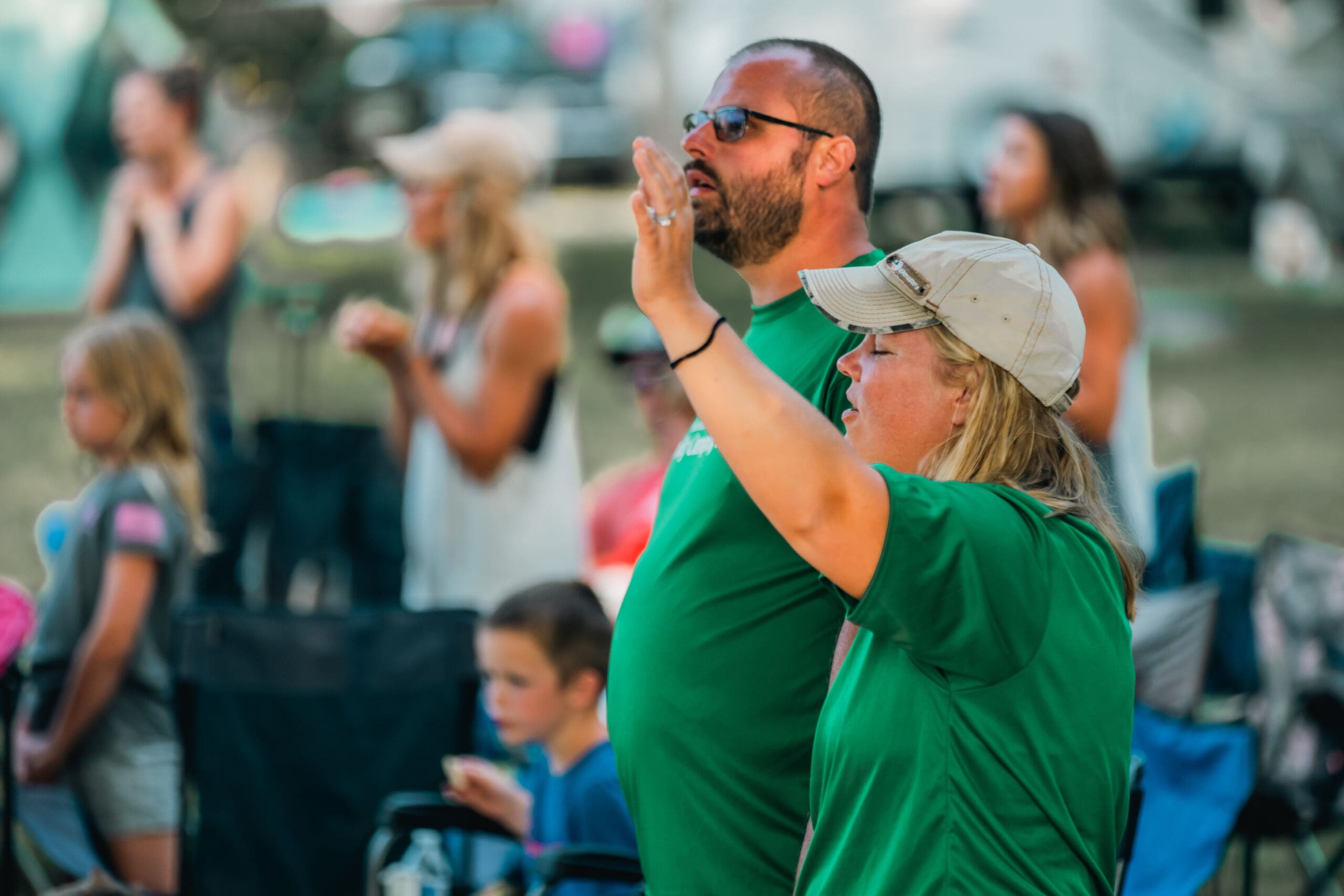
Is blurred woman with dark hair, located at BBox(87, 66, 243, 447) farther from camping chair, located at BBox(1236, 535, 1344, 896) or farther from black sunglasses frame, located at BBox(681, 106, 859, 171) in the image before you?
black sunglasses frame, located at BBox(681, 106, 859, 171)

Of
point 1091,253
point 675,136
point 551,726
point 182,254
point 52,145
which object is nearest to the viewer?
point 551,726

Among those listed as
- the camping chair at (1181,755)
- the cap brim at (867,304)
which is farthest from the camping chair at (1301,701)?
the cap brim at (867,304)

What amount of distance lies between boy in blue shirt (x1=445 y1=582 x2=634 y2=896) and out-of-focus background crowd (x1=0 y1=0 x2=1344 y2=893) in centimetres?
401

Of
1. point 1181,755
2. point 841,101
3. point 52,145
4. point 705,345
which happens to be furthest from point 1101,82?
point 705,345

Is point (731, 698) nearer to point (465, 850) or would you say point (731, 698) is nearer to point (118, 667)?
point (465, 850)

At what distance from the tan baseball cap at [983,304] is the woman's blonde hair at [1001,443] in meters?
0.02

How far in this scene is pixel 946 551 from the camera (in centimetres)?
152

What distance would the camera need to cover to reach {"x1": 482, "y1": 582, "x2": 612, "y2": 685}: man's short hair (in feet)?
10.3

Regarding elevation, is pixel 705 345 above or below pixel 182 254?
below

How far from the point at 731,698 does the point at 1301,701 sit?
2.19 meters

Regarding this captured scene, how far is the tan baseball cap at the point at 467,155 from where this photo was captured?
4.14 meters

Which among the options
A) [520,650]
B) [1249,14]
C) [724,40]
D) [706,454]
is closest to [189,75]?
[520,650]

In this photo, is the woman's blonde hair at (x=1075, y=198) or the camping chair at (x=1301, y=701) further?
the woman's blonde hair at (x=1075, y=198)

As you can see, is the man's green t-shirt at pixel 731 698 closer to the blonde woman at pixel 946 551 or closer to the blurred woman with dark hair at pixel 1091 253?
the blonde woman at pixel 946 551
